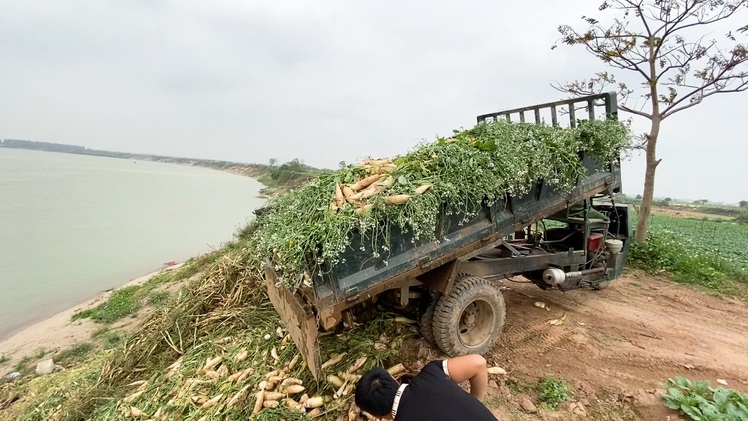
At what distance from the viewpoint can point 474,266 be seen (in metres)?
3.79

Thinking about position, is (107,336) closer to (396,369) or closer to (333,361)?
(333,361)

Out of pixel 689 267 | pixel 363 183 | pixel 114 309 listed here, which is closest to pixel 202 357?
pixel 363 183

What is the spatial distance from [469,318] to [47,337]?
964 centimetres

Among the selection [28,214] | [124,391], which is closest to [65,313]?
[124,391]

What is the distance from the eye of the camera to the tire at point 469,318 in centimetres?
345

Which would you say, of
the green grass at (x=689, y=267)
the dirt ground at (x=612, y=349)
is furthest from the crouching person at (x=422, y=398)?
the green grass at (x=689, y=267)

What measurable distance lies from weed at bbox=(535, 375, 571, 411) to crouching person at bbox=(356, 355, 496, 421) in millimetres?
1529

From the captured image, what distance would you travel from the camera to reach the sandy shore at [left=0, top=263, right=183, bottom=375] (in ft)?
25.3

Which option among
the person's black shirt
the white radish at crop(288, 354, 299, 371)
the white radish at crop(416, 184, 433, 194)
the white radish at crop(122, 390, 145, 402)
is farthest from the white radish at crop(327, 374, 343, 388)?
the white radish at crop(122, 390, 145, 402)

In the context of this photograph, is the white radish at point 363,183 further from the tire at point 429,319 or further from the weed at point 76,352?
the weed at point 76,352

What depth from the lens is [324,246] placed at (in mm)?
2506

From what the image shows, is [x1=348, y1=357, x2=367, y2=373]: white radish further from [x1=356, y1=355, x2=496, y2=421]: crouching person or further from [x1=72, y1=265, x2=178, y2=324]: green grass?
[x1=72, y1=265, x2=178, y2=324]: green grass

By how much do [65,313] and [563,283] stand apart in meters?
12.2

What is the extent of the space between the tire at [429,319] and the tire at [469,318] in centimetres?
5
